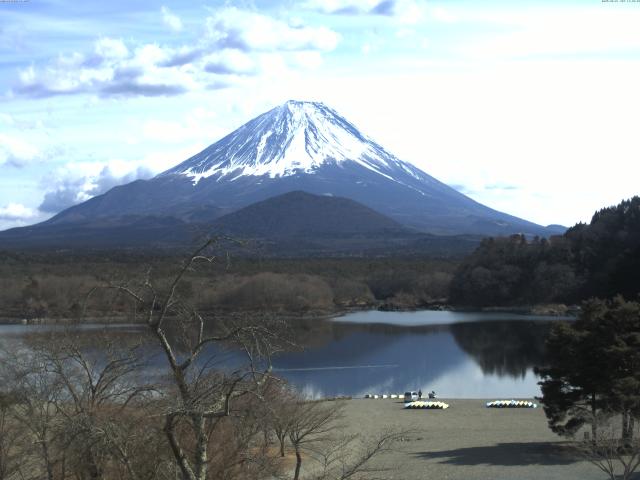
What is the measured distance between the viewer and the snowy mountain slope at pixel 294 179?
162 meters

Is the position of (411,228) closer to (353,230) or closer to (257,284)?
(353,230)

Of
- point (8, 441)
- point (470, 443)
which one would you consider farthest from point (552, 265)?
point (8, 441)

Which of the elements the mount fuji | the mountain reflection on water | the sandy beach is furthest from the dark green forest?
the mount fuji

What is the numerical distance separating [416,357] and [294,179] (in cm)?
13289

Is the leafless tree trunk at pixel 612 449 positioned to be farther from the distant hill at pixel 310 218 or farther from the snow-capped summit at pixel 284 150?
the snow-capped summit at pixel 284 150

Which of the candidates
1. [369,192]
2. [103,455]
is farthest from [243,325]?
[369,192]

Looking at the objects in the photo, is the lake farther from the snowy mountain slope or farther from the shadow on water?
the snowy mountain slope

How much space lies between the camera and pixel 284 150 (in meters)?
174

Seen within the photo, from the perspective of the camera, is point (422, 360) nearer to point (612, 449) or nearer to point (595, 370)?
point (595, 370)

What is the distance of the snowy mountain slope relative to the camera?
530ft

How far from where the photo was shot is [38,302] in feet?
179

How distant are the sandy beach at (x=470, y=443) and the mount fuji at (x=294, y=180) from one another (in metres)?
131

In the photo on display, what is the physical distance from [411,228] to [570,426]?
408ft

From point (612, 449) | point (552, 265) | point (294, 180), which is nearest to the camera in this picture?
point (612, 449)
